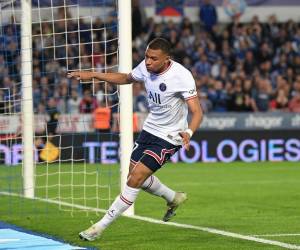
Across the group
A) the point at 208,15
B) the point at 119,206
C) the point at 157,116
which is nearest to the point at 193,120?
the point at 157,116

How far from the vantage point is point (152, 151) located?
10617 mm

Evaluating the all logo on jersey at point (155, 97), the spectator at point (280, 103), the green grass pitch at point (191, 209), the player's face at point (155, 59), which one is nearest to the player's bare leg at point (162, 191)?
the green grass pitch at point (191, 209)

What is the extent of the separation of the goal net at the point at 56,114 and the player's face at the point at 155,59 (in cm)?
298

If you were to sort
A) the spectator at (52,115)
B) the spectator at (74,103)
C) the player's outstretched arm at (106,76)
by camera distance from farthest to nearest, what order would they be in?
the spectator at (74,103) → the spectator at (52,115) → the player's outstretched arm at (106,76)

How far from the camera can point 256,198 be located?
1645 cm

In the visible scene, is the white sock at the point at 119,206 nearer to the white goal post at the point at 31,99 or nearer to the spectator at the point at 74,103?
the white goal post at the point at 31,99

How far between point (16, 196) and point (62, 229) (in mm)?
5332

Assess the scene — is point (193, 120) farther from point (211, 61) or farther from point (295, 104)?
point (211, 61)

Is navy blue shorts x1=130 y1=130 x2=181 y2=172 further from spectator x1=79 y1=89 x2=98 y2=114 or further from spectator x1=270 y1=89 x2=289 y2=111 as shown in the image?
spectator x1=270 y1=89 x2=289 y2=111

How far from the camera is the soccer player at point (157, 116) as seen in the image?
10.4 metres

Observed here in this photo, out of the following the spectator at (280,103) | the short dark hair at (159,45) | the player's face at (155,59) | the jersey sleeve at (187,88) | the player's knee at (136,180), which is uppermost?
the short dark hair at (159,45)

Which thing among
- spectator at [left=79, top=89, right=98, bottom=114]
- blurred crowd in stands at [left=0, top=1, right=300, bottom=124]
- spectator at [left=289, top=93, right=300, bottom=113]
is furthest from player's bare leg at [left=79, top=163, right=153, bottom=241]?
Answer: spectator at [left=289, top=93, right=300, bottom=113]

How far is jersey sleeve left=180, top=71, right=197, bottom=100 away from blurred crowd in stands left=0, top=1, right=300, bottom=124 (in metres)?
13.7

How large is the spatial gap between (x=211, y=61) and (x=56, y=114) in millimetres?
7957
